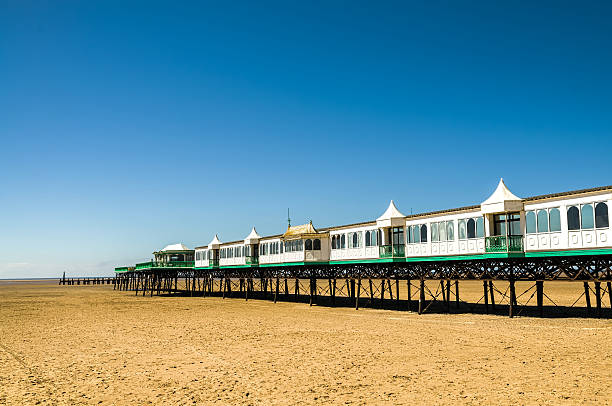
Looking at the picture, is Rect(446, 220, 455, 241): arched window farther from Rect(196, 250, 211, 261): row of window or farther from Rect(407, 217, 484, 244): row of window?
Rect(196, 250, 211, 261): row of window

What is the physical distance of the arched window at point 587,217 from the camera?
918 inches

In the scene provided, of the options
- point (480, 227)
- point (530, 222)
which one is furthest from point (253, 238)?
point (530, 222)

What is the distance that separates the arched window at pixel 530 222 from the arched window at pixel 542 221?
0.30 metres

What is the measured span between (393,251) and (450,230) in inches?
170

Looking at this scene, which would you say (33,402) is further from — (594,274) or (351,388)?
(594,274)

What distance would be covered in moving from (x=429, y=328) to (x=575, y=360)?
897cm

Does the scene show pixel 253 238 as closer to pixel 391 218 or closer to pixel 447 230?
pixel 391 218

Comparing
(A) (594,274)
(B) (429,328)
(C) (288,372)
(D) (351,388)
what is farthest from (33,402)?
(A) (594,274)

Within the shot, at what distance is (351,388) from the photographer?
45.6 ft

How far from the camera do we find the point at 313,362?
57.3ft

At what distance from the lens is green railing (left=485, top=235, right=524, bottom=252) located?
85.3 ft

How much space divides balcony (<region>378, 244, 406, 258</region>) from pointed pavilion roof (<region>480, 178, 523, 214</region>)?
6.39m

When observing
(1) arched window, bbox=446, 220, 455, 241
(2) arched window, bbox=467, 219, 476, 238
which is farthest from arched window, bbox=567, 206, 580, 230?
(1) arched window, bbox=446, 220, 455, 241

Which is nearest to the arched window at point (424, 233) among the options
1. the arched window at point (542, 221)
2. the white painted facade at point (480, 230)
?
the white painted facade at point (480, 230)
